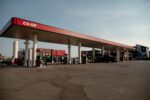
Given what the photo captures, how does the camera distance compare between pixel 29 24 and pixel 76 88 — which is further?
pixel 29 24

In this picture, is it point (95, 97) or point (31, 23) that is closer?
point (95, 97)

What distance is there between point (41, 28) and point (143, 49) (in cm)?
7414

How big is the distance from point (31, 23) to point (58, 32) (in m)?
5.44

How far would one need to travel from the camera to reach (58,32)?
937 inches

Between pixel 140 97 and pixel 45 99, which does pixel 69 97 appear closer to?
pixel 45 99

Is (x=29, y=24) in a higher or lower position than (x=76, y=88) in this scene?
higher

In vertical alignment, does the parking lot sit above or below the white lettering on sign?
below

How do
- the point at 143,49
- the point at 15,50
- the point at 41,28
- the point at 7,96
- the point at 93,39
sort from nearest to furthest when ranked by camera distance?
the point at 7,96 < the point at 41,28 < the point at 93,39 < the point at 15,50 < the point at 143,49

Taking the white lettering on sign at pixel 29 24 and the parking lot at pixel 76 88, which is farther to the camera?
the white lettering on sign at pixel 29 24

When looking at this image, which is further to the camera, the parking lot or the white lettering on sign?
the white lettering on sign

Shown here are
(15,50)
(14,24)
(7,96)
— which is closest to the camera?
(7,96)

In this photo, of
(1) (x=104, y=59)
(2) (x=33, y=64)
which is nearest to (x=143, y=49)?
(1) (x=104, y=59)

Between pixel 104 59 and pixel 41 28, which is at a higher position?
pixel 41 28

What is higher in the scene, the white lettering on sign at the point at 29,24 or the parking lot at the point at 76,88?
the white lettering on sign at the point at 29,24
